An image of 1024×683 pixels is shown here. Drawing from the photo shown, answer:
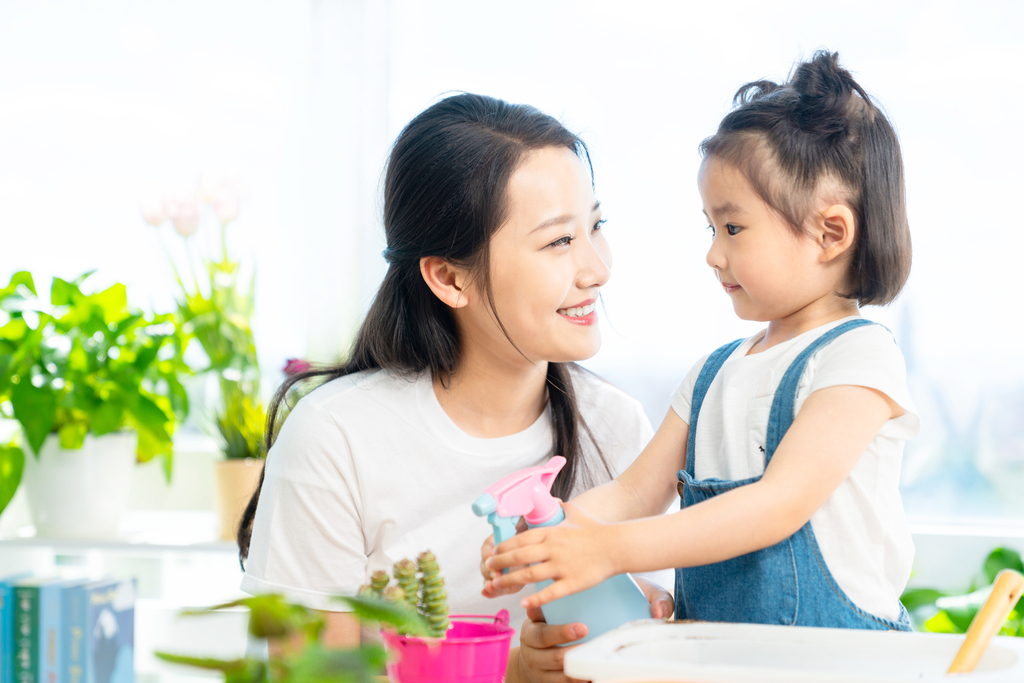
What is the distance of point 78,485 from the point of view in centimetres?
183

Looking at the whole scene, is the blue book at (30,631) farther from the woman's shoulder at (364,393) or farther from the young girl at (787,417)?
the young girl at (787,417)

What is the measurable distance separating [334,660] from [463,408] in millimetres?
851

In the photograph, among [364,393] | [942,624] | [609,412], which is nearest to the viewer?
[364,393]

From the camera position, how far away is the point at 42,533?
1854 millimetres

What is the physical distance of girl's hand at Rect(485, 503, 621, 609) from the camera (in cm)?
65

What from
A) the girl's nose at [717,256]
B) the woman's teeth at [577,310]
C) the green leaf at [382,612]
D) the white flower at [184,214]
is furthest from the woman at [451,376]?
the white flower at [184,214]

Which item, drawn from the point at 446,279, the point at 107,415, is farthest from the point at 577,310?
the point at 107,415

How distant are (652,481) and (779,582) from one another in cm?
20

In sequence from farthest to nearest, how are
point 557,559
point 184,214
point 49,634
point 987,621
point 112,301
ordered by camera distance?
point 184,214 < point 112,301 < point 49,634 < point 557,559 < point 987,621

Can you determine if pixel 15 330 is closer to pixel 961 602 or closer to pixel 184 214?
pixel 184 214

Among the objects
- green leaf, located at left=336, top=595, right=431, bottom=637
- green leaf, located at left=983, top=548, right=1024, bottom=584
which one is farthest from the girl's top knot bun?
green leaf, located at left=983, top=548, right=1024, bottom=584

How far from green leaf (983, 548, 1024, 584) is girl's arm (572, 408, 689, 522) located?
1066 millimetres

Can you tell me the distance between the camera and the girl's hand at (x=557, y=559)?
0.65m

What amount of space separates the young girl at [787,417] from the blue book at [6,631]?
53.5 inches
